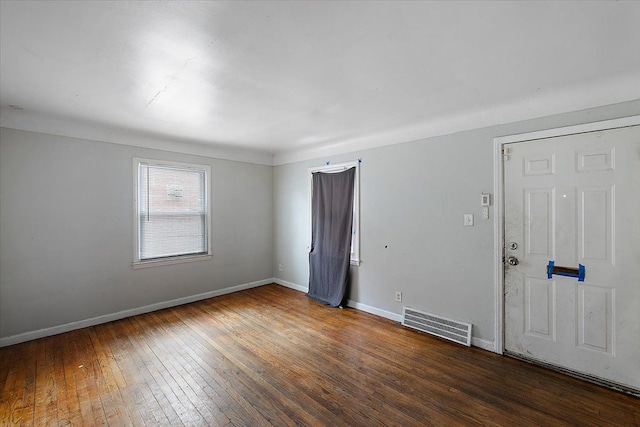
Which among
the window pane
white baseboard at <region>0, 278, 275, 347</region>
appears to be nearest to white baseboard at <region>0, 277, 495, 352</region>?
white baseboard at <region>0, 278, 275, 347</region>

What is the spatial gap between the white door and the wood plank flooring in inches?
10.4

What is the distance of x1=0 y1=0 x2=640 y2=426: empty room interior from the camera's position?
5.49ft

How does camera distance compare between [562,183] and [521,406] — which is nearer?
[521,406]

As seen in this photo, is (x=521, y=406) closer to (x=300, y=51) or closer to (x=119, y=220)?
(x=300, y=51)

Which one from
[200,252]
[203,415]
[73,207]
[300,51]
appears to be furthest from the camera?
[200,252]

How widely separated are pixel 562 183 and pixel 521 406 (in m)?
1.84

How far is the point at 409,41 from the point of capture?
5.48ft

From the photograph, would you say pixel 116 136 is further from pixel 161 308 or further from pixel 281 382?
pixel 281 382

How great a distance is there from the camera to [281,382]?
2.28 metres

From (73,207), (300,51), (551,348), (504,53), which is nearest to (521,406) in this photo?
(551,348)

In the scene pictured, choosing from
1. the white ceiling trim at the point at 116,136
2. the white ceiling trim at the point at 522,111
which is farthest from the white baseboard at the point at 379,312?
the white ceiling trim at the point at 116,136

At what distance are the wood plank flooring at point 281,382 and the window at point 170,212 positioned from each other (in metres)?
1.08

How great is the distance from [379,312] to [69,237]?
3.89m

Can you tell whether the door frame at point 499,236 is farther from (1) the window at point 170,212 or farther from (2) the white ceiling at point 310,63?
(1) the window at point 170,212
